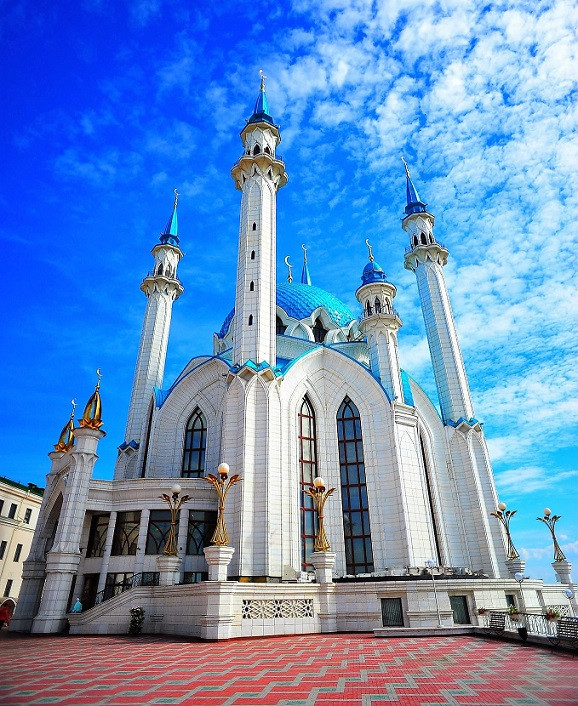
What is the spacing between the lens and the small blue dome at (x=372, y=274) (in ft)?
98.8

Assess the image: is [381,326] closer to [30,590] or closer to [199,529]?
[199,529]

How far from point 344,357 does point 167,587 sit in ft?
49.6

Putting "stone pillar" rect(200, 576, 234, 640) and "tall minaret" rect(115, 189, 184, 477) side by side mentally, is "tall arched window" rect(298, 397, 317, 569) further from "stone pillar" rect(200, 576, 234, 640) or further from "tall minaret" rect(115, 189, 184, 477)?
"tall minaret" rect(115, 189, 184, 477)

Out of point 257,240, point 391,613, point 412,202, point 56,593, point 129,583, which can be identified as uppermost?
point 412,202

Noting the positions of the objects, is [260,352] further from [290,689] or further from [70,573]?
[290,689]

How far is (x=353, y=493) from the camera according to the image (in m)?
24.8

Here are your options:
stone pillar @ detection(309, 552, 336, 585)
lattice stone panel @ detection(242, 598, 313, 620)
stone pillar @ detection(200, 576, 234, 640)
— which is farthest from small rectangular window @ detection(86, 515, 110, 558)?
stone pillar @ detection(309, 552, 336, 585)

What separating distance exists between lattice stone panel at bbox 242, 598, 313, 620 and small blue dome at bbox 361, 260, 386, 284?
1914 centimetres

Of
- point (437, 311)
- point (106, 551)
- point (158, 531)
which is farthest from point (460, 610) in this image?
point (437, 311)

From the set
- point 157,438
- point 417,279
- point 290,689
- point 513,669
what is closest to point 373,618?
point 513,669

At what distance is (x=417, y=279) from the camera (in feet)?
115

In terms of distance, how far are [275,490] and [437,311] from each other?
59.9ft

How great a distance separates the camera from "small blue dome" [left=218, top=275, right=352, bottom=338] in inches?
1374

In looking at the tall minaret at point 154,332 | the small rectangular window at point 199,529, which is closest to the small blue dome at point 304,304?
the tall minaret at point 154,332
